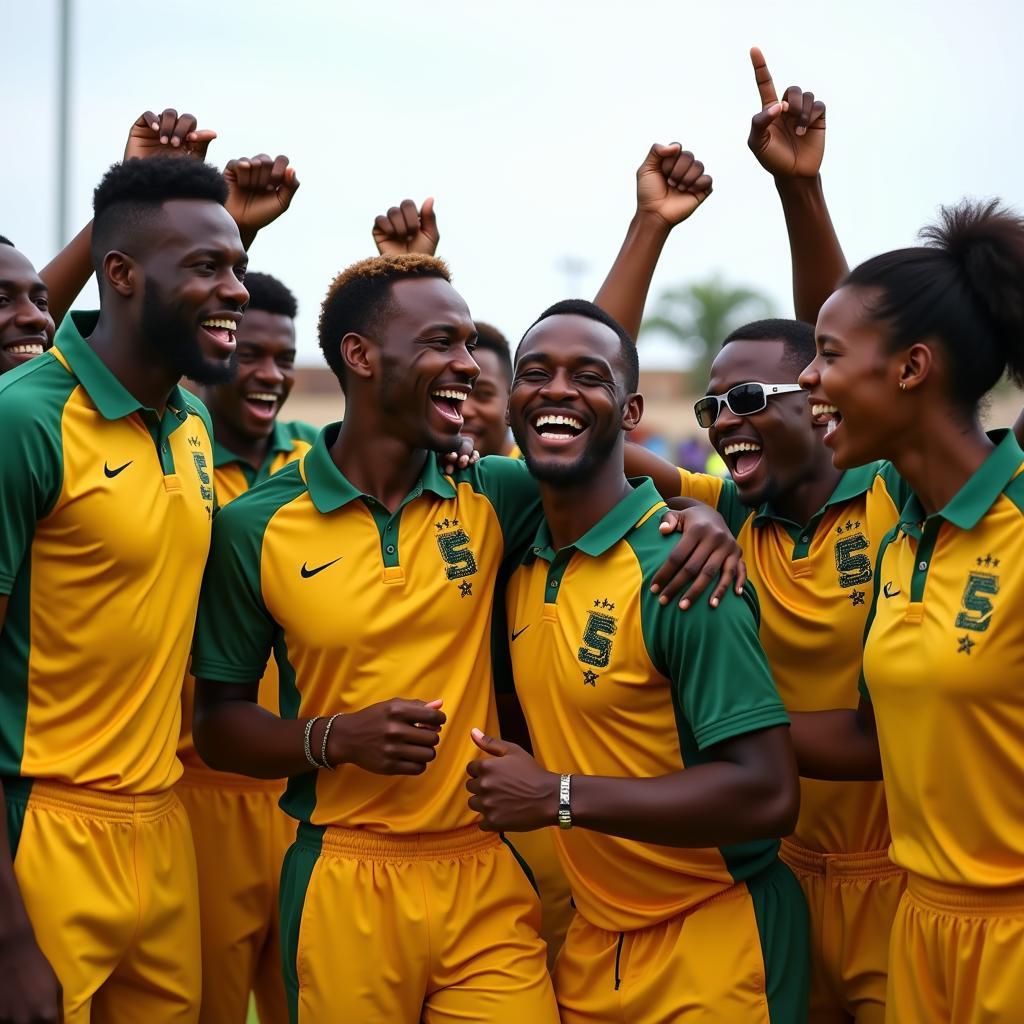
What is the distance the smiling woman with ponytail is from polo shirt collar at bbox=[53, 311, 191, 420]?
216 centimetres

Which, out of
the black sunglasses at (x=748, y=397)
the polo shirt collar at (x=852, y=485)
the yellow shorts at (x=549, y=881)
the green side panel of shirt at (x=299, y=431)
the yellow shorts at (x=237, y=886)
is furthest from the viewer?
the green side panel of shirt at (x=299, y=431)

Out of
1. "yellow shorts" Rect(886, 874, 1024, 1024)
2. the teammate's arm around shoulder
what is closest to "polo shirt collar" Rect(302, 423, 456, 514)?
the teammate's arm around shoulder

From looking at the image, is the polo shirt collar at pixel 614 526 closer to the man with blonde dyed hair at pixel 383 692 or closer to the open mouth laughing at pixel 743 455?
the man with blonde dyed hair at pixel 383 692

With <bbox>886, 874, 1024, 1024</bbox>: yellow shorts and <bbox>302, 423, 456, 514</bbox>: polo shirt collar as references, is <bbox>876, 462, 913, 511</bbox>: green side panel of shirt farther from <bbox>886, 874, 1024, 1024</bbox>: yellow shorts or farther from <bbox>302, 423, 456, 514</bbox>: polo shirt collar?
<bbox>302, 423, 456, 514</bbox>: polo shirt collar

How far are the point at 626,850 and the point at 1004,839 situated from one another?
112cm

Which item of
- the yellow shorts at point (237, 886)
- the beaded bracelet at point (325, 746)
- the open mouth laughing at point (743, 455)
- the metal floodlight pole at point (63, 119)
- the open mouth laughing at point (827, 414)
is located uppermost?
the metal floodlight pole at point (63, 119)

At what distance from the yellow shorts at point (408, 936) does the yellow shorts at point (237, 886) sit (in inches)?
46.0

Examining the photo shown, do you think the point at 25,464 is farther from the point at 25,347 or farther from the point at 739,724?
the point at 739,724

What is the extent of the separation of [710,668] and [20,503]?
208 centimetres

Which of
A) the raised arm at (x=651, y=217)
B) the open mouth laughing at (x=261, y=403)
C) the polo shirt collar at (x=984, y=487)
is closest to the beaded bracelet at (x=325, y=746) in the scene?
the polo shirt collar at (x=984, y=487)

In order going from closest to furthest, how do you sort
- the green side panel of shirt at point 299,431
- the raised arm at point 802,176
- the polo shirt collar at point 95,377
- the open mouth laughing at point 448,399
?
the polo shirt collar at point 95,377
the open mouth laughing at point 448,399
the raised arm at point 802,176
the green side panel of shirt at point 299,431

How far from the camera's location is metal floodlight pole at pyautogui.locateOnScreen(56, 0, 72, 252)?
13.1m

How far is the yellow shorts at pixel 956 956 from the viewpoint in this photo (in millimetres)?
3664

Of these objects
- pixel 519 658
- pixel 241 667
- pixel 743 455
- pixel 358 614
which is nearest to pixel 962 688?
pixel 519 658
